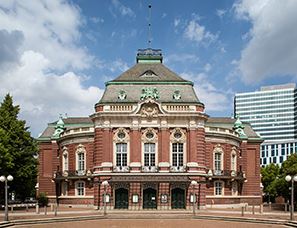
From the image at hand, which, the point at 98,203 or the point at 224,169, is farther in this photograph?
the point at 224,169

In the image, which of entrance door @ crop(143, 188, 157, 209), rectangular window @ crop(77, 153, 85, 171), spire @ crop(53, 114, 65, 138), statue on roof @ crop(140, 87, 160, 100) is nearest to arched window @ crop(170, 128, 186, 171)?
entrance door @ crop(143, 188, 157, 209)

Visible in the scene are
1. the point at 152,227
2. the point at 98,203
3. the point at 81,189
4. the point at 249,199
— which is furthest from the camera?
the point at 249,199

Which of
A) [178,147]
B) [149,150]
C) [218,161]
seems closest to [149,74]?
[149,150]

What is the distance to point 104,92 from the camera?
65.9 meters

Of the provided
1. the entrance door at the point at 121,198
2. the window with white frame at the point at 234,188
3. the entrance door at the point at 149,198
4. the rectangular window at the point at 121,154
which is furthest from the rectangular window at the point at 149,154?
the window with white frame at the point at 234,188

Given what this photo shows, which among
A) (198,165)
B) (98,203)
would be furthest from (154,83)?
(98,203)

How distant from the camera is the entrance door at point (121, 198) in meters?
62.1

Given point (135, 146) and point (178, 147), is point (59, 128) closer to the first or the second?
point (135, 146)

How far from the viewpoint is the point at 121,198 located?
6238 centimetres

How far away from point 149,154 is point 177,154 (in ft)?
11.4

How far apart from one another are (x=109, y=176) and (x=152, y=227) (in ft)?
80.6

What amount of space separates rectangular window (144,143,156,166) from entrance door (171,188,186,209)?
14.4 ft

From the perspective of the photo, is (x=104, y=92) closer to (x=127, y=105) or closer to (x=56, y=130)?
(x=127, y=105)

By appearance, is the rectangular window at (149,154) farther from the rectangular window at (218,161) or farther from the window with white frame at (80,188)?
the window with white frame at (80,188)
